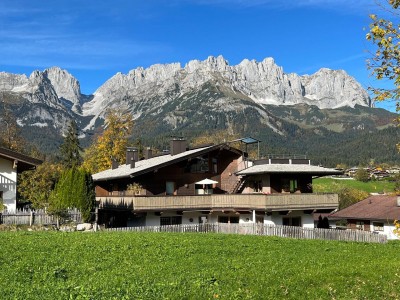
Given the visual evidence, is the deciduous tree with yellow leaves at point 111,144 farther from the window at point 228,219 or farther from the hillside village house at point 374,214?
the hillside village house at point 374,214

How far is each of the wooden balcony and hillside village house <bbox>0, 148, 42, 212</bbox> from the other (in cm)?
848

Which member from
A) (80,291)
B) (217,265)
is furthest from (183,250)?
(80,291)

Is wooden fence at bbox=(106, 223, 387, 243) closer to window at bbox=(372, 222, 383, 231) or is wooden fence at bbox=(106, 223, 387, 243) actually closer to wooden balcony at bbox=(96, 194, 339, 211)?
wooden balcony at bbox=(96, 194, 339, 211)

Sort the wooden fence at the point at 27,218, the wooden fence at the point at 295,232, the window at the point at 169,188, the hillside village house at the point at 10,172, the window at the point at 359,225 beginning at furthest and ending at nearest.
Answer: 1. the window at the point at 359,225
2. the window at the point at 169,188
3. the hillside village house at the point at 10,172
4. the wooden fence at the point at 295,232
5. the wooden fence at the point at 27,218

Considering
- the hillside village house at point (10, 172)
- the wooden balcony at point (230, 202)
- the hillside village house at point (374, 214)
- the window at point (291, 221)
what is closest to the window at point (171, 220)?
the wooden balcony at point (230, 202)

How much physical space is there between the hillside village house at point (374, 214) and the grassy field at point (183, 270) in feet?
74.8

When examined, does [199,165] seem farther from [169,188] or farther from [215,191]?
[169,188]

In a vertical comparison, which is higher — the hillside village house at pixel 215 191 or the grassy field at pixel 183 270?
the hillside village house at pixel 215 191

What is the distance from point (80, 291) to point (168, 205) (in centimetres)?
2611

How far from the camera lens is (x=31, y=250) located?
19.0m

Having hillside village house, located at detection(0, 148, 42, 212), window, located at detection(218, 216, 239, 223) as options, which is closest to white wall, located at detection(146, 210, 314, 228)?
window, located at detection(218, 216, 239, 223)

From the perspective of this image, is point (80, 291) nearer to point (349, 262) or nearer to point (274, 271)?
point (274, 271)

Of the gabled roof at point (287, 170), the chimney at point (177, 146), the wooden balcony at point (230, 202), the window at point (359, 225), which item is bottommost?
the window at point (359, 225)

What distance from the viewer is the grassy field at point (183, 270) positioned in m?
13.0
